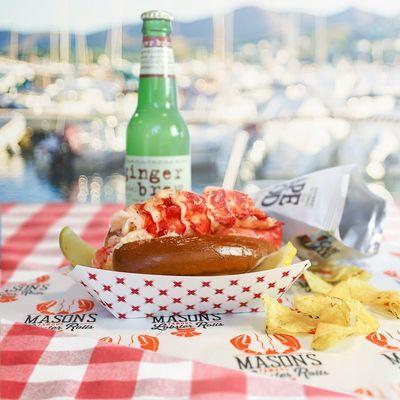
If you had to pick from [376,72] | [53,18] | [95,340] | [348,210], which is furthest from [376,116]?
[95,340]

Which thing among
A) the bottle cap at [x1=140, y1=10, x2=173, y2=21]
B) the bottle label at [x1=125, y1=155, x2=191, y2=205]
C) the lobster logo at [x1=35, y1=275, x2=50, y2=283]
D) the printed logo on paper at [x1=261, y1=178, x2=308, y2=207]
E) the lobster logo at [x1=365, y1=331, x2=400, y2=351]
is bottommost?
the lobster logo at [x1=35, y1=275, x2=50, y2=283]

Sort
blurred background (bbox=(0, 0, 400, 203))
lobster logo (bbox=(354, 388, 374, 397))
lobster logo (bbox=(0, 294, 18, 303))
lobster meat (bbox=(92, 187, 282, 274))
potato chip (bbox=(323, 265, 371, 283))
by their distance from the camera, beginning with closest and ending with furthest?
lobster logo (bbox=(354, 388, 374, 397))
lobster meat (bbox=(92, 187, 282, 274))
lobster logo (bbox=(0, 294, 18, 303))
potato chip (bbox=(323, 265, 371, 283))
blurred background (bbox=(0, 0, 400, 203))

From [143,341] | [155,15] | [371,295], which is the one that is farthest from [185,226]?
[155,15]

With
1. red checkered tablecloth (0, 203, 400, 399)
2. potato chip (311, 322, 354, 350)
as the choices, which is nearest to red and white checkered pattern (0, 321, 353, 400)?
red checkered tablecloth (0, 203, 400, 399)

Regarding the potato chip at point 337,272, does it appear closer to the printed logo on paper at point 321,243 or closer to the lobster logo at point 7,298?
the printed logo on paper at point 321,243

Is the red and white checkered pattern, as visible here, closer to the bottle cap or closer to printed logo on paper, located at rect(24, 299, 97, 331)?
printed logo on paper, located at rect(24, 299, 97, 331)

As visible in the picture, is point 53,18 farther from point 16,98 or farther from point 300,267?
point 300,267
